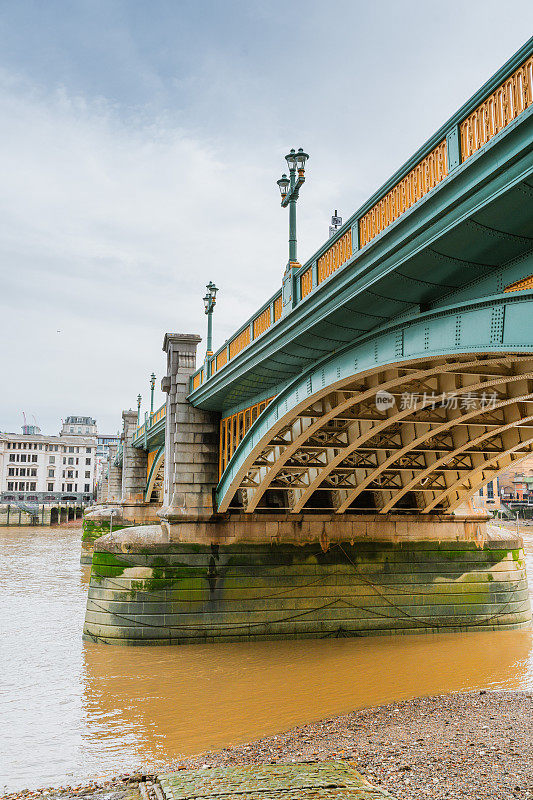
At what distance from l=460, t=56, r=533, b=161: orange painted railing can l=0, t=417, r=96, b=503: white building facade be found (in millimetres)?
89030

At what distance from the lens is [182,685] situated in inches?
547

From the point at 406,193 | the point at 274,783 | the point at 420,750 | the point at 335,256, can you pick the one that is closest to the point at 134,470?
the point at 335,256

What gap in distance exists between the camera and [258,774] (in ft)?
27.1

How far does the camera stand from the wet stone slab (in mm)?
7320

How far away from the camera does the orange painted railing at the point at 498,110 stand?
5.61m

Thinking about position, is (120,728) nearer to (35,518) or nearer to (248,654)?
(248,654)

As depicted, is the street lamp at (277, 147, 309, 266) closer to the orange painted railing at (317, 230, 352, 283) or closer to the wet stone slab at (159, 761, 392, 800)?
the orange painted railing at (317, 230, 352, 283)

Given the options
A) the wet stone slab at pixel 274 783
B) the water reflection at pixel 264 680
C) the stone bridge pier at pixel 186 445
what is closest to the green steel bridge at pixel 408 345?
the stone bridge pier at pixel 186 445

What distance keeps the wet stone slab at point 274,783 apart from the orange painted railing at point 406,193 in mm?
6296

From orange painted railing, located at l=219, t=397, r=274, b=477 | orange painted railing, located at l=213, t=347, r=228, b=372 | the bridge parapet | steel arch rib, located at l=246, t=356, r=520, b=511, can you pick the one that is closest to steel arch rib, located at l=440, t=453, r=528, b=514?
steel arch rib, located at l=246, t=356, r=520, b=511

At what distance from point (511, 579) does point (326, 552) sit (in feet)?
18.4

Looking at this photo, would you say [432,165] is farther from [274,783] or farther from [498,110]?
[274,783]

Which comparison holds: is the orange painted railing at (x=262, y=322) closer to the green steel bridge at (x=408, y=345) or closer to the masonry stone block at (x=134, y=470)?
the green steel bridge at (x=408, y=345)

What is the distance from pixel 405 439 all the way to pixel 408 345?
7.54m
